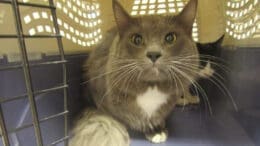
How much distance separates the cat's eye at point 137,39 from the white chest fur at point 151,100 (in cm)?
17

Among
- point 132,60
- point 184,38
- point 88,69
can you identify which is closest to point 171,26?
point 184,38

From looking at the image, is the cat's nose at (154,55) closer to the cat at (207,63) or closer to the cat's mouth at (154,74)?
the cat's mouth at (154,74)

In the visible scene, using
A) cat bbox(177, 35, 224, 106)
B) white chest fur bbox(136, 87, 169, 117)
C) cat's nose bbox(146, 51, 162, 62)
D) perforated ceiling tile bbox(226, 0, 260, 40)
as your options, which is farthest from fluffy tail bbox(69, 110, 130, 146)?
perforated ceiling tile bbox(226, 0, 260, 40)

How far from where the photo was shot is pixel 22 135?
83cm

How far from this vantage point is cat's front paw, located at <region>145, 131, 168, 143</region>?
99cm

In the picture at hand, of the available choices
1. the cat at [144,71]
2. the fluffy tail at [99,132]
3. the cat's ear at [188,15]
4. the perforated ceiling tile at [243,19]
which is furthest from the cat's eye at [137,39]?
the perforated ceiling tile at [243,19]

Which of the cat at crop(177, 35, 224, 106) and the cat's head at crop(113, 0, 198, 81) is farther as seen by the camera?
the cat at crop(177, 35, 224, 106)

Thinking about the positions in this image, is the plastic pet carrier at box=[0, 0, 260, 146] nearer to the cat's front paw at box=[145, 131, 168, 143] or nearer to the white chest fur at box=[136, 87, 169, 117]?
the cat's front paw at box=[145, 131, 168, 143]

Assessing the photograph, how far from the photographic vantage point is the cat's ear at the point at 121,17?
888 millimetres

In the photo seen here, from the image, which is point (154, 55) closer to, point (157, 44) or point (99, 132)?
point (157, 44)

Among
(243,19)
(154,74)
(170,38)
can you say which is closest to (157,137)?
(154,74)

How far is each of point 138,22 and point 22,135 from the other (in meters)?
0.53

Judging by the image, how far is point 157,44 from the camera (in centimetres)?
84

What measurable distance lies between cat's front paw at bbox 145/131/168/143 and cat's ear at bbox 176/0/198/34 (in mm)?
395
